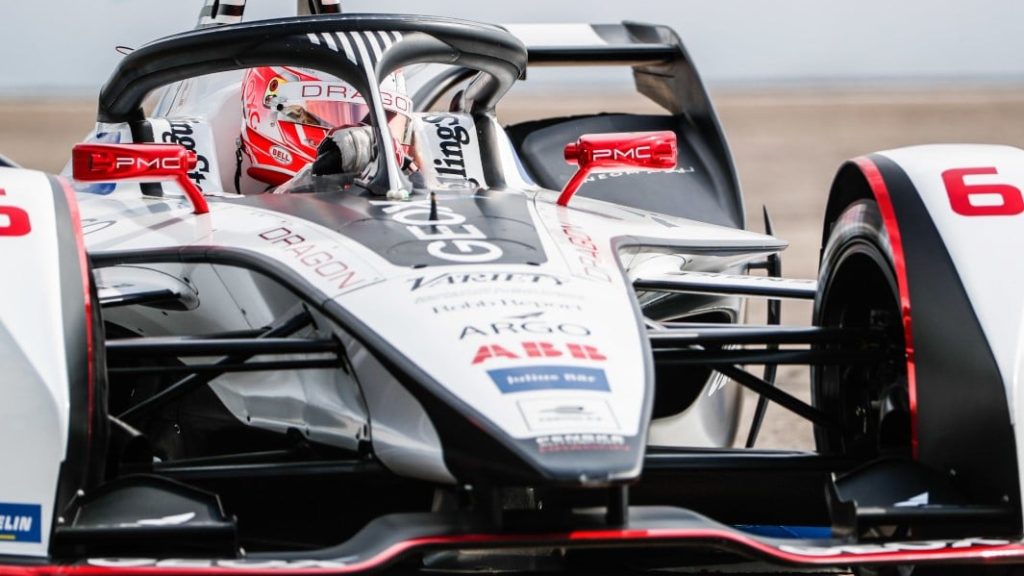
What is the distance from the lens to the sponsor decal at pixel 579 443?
11.0ft

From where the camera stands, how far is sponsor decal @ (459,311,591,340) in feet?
11.9

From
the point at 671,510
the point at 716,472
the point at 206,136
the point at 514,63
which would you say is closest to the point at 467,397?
the point at 671,510

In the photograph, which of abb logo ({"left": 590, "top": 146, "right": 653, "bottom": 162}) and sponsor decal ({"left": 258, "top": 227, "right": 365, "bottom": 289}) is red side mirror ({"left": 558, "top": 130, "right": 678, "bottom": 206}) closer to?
abb logo ({"left": 590, "top": 146, "right": 653, "bottom": 162})

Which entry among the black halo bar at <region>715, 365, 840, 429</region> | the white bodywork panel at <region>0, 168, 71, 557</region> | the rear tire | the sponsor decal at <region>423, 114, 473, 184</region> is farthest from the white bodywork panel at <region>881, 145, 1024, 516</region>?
the white bodywork panel at <region>0, 168, 71, 557</region>

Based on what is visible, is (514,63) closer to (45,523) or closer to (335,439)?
(335,439)

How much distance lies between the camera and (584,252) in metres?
4.23

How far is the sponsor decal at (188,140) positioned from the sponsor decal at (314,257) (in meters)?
1.37

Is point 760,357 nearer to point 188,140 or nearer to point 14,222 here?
point 14,222

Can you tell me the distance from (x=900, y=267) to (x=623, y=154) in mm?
1058

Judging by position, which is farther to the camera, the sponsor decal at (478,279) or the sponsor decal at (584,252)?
the sponsor decal at (584,252)

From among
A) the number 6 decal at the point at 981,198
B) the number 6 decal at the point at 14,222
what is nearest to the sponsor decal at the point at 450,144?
the number 6 decal at the point at 981,198

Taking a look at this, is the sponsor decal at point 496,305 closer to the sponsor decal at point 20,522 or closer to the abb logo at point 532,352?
the abb logo at point 532,352

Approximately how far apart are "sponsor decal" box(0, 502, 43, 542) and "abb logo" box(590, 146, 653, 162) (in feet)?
6.46

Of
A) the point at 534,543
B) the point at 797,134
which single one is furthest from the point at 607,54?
the point at 797,134
